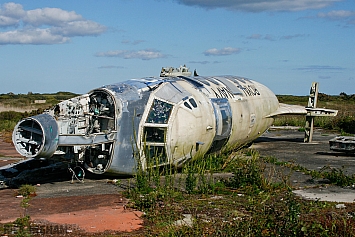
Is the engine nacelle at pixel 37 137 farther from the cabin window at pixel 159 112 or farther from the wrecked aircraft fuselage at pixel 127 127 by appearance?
the cabin window at pixel 159 112

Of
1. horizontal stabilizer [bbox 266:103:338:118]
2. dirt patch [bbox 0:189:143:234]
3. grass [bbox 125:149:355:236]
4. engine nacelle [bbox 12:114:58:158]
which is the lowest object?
dirt patch [bbox 0:189:143:234]

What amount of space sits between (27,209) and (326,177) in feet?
29.8

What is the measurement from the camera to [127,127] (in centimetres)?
1471

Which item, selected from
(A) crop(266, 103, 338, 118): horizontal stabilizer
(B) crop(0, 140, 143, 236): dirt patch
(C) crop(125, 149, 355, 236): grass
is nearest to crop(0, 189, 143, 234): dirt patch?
(B) crop(0, 140, 143, 236): dirt patch

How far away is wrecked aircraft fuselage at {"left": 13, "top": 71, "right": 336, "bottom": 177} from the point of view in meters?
13.7

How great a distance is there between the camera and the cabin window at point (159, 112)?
15.1 metres

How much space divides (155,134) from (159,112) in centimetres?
68

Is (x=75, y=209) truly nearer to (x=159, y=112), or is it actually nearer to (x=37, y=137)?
(x=37, y=137)

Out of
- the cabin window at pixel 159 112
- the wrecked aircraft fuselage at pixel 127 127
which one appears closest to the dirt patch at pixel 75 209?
the wrecked aircraft fuselage at pixel 127 127

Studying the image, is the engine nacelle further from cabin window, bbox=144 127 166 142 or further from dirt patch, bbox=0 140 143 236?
cabin window, bbox=144 127 166 142

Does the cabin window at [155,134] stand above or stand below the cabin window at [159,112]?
below

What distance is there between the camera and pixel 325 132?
3356cm

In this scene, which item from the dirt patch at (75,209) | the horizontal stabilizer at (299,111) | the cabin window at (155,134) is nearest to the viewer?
the dirt patch at (75,209)

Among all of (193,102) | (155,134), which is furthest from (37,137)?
(193,102)
